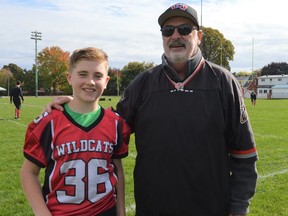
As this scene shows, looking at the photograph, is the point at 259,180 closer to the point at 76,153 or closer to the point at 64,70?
the point at 76,153

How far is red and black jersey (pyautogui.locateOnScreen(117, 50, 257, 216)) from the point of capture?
2.43m

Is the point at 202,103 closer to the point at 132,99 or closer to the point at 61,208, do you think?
the point at 132,99

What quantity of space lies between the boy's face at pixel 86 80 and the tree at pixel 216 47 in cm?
7195

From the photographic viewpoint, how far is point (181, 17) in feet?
8.69

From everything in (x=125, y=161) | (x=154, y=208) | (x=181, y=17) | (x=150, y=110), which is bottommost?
(x=125, y=161)

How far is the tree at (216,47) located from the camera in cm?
7294

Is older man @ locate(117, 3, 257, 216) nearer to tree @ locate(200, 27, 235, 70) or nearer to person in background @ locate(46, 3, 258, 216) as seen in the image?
person in background @ locate(46, 3, 258, 216)

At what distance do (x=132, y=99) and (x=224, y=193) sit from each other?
957 millimetres

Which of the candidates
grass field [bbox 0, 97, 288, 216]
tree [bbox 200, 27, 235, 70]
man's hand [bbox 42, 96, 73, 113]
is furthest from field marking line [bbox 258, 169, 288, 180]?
tree [bbox 200, 27, 235, 70]

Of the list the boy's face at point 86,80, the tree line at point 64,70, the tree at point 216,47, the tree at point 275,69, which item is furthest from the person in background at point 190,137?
the tree at point 275,69

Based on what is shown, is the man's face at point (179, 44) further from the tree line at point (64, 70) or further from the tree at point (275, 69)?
the tree at point (275, 69)

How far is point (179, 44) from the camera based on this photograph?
261 cm

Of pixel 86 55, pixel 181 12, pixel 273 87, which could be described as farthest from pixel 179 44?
pixel 273 87

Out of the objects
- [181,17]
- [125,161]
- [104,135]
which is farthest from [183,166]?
[125,161]
